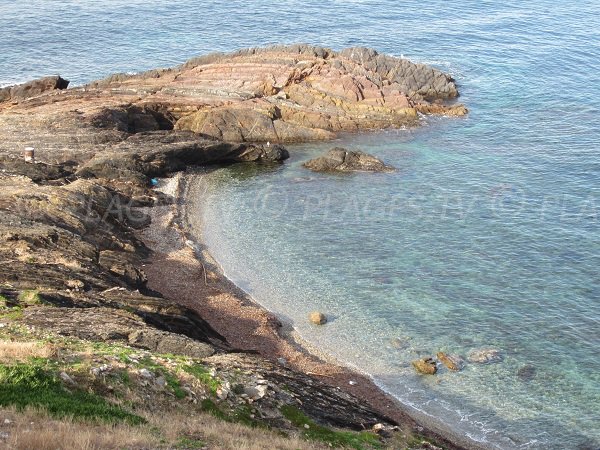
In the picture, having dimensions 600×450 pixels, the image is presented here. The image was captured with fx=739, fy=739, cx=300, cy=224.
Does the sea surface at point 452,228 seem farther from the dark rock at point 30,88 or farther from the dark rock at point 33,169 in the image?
the dark rock at point 30,88

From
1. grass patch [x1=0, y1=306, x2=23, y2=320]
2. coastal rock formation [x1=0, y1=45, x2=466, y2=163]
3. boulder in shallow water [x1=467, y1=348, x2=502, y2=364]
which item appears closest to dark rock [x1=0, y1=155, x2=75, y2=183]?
coastal rock formation [x1=0, y1=45, x2=466, y2=163]

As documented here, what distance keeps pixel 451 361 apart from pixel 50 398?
2281 cm

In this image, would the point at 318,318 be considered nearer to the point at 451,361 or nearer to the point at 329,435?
the point at 451,361

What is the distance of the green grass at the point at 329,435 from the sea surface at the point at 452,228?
9.50 metres

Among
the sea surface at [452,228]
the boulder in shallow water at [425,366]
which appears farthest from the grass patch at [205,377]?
the boulder in shallow water at [425,366]


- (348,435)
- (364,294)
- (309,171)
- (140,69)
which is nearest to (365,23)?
(140,69)

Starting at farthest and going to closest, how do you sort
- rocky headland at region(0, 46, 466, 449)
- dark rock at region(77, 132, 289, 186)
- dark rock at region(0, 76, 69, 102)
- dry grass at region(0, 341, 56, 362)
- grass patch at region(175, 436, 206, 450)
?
dark rock at region(0, 76, 69, 102) → dark rock at region(77, 132, 289, 186) → rocky headland at region(0, 46, 466, 449) → dry grass at region(0, 341, 56, 362) → grass patch at region(175, 436, 206, 450)

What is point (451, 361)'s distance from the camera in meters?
38.5

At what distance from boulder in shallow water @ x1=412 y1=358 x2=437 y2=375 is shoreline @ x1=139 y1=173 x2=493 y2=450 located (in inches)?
104

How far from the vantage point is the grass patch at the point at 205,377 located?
1010 inches

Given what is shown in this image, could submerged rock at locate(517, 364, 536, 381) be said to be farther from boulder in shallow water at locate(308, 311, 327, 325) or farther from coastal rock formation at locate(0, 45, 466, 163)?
coastal rock formation at locate(0, 45, 466, 163)

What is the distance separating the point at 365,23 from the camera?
372ft

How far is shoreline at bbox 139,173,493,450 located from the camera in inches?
1371

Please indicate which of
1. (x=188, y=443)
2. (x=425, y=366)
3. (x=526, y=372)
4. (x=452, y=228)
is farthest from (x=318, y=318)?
(x=188, y=443)
